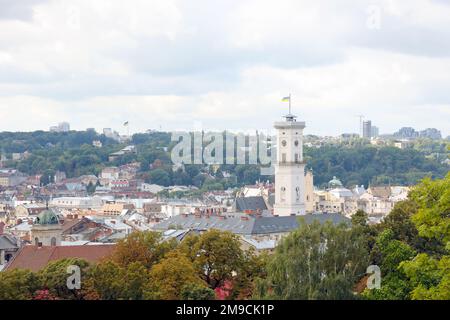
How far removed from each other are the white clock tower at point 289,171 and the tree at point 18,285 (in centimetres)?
4717

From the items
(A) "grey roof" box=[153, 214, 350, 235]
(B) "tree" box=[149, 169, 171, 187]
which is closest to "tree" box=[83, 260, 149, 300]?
(A) "grey roof" box=[153, 214, 350, 235]

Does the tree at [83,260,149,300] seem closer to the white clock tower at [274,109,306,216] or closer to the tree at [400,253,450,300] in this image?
the tree at [400,253,450,300]

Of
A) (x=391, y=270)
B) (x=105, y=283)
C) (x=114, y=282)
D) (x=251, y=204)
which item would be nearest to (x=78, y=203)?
(x=251, y=204)

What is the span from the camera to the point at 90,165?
17950cm

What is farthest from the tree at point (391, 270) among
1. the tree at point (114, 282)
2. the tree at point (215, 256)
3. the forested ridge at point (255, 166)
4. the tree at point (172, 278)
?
the forested ridge at point (255, 166)

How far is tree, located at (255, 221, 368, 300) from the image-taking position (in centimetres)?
2747

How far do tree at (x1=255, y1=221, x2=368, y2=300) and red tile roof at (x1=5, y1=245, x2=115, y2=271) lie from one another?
59.0ft

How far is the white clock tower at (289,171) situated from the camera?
3216 inches

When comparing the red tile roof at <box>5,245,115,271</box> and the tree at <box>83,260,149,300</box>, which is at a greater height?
the tree at <box>83,260,149,300</box>

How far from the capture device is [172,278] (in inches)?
1292

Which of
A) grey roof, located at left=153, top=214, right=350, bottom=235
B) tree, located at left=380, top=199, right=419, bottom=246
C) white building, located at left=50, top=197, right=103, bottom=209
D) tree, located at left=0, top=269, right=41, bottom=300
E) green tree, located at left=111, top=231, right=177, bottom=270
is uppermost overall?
tree, located at left=380, top=199, right=419, bottom=246

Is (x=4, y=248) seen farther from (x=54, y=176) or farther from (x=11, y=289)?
(x=54, y=176)

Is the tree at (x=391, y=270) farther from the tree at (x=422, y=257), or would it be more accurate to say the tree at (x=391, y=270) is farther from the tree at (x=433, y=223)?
the tree at (x=433, y=223)
